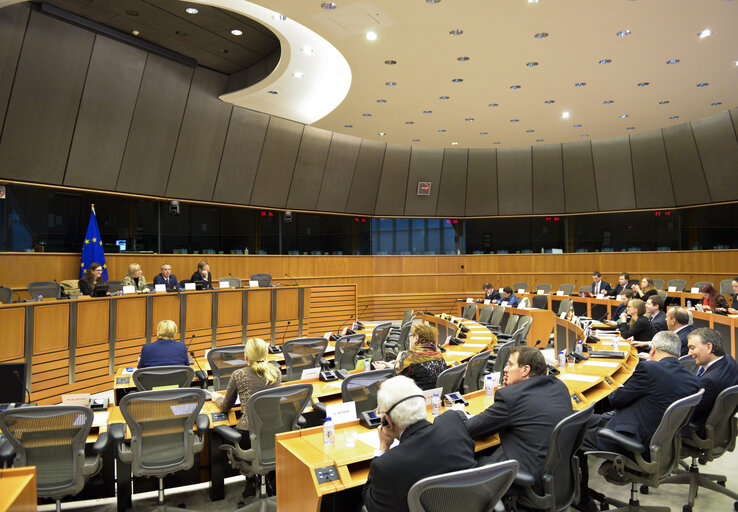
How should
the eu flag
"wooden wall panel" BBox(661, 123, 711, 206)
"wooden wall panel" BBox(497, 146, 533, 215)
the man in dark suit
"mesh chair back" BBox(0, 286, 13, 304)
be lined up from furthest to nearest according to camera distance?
"wooden wall panel" BBox(497, 146, 533, 215) → "wooden wall panel" BBox(661, 123, 711, 206) → the man in dark suit → the eu flag → "mesh chair back" BBox(0, 286, 13, 304)

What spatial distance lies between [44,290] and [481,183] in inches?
467

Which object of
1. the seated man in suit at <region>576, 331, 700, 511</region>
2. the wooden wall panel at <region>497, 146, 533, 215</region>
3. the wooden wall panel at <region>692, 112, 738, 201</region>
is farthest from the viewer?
the wooden wall panel at <region>497, 146, 533, 215</region>

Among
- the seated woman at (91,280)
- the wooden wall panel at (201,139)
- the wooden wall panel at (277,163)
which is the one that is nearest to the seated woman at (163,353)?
the seated woman at (91,280)

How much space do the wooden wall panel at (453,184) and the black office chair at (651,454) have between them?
41.3 ft

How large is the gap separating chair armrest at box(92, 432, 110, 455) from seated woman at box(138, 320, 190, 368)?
1382 millimetres

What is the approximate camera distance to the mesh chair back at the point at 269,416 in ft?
10.9

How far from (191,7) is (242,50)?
173 cm

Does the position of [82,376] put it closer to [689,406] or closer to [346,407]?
[346,407]

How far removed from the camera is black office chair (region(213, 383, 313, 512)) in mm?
3336

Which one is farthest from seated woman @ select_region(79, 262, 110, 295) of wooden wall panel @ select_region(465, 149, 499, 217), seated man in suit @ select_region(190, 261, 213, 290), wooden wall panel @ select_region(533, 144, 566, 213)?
wooden wall panel @ select_region(533, 144, 566, 213)

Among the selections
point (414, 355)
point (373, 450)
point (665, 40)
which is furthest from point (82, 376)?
point (665, 40)

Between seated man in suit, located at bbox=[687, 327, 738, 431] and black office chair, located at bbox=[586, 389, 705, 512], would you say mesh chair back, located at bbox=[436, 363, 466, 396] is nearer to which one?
black office chair, located at bbox=[586, 389, 705, 512]

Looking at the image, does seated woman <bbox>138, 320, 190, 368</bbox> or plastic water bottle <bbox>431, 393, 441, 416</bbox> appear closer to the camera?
plastic water bottle <bbox>431, 393, 441, 416</bbox>

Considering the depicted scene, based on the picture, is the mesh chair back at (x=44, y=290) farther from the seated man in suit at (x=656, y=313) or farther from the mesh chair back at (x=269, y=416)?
the seated man in suit at (x=656, y=313)
